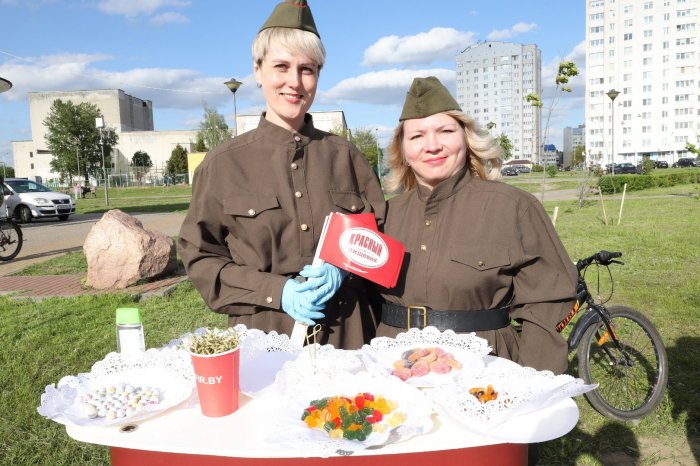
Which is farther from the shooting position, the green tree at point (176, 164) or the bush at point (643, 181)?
the green tree at point (176, 164)

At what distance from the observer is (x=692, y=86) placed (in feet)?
271

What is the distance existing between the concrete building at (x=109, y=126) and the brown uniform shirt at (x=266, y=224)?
83463mm

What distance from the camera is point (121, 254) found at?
839 cm

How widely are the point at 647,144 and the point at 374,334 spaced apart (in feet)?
307

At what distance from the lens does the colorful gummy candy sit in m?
1.48

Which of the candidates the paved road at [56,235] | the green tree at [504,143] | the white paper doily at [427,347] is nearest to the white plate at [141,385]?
the white paper doily at [427,347]

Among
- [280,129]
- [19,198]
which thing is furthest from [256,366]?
[19,198]

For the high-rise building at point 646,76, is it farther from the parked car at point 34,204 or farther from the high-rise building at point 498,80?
the parked car at point 34,204

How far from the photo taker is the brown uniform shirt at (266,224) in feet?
7.23

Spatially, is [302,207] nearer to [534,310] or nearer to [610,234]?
[534,310]

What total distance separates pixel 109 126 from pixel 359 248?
293ft

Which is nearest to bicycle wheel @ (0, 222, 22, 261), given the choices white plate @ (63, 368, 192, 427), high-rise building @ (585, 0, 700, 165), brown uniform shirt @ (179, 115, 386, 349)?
brown uniform shirt @ (179, 115, 386, 349)

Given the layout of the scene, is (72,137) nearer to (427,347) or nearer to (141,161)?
(141,161)

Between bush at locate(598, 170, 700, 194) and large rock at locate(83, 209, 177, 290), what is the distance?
2282 centimetres
